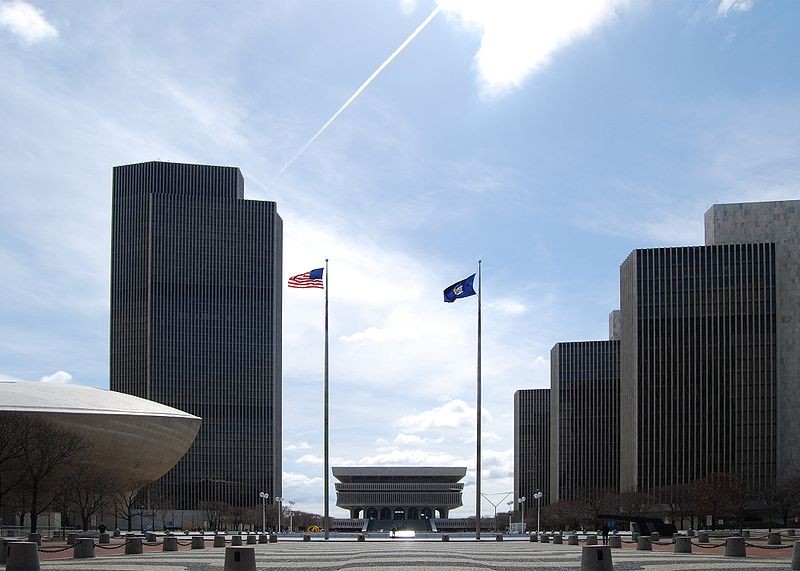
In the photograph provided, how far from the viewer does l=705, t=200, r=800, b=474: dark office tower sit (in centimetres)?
14375

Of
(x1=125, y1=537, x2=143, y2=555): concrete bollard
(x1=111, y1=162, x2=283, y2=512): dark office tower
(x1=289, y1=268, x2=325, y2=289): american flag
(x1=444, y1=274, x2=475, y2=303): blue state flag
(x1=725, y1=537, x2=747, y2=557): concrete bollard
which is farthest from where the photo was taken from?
(x1=111, y1=162, x2=283, y2=512): dark office tower

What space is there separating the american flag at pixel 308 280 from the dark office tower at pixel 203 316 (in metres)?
113

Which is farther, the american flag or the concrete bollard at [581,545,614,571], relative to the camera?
the american flag

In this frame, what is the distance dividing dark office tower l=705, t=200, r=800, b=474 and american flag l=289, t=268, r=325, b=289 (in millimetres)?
91405

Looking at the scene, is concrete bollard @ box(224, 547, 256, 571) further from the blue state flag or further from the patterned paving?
the blue state flag

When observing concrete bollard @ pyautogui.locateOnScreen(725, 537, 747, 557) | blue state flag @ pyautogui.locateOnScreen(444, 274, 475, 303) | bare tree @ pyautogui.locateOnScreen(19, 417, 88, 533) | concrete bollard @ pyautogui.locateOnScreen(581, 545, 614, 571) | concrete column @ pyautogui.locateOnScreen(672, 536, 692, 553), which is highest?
blue state flag @ pyautogui.locateOnScreen(444, 274, 475, 303)

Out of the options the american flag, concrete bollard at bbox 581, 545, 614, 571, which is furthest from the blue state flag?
concrete bollard at bbox 581, 545, 614, 571

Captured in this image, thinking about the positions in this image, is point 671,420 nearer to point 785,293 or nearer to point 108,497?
point 785,293

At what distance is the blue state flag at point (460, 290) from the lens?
6862cm

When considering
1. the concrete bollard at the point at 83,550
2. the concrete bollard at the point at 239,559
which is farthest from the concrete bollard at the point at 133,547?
the concrete bollard at the point at 239,559

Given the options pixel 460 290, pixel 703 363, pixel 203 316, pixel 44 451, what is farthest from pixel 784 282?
pixel 44 451

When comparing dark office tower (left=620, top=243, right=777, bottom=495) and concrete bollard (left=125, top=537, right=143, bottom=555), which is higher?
dark office tower (left=620, top=243, right=777, bottom=495)

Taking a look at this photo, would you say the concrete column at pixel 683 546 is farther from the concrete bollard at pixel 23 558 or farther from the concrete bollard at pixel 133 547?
the concrete bollard at pixel 23 558

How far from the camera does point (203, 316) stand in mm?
180375
